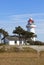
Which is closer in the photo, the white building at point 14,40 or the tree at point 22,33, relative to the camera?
the tree at point 22,33

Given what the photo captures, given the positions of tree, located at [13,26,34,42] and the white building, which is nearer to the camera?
tree, located at [13,26,34,42]

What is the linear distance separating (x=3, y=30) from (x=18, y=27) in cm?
639

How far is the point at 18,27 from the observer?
97.1m

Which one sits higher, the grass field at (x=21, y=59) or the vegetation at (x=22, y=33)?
the vegetation at (x=22, y=33)

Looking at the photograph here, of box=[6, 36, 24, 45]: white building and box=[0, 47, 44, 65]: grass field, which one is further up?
box=[6, 36, 24, 45]: white building

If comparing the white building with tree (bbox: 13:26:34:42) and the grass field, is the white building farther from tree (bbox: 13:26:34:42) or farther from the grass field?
the grass field

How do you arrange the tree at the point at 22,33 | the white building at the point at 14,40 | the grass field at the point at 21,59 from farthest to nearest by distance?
1. the white building at the point at 14,40
2. the tree at the point at 22,33
3. the grass field at the point at 21,59

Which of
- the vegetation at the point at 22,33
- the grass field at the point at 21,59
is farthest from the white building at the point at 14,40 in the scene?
the grass field at the point at 21,59

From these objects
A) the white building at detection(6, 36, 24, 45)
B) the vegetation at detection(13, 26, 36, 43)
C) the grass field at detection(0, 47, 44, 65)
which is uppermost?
the vegetation at detection(13, 26, 36, 43)

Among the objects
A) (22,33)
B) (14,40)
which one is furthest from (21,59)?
(14,40)

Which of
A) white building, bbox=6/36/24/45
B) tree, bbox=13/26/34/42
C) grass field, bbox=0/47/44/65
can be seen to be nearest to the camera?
grass field, bbox=0/47/44/65

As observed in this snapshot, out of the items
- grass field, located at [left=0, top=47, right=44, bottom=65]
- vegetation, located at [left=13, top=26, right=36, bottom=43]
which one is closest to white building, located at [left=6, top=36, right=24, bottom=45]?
vegetation, located at [left=13, top=26, right=36, bottom=43]

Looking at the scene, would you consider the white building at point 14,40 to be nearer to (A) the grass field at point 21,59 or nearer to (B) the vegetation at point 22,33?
(B) the vegetation at point 22,33

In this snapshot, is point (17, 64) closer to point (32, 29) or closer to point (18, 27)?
point (18, 27)
